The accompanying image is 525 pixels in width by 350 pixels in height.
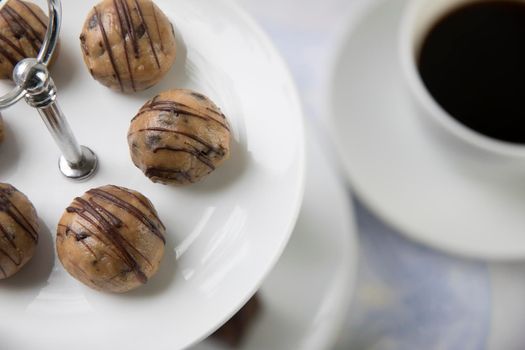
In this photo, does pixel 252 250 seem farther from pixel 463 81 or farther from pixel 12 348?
pixel 463 81

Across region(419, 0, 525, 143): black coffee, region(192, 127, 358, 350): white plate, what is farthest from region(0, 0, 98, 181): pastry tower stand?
region(419, 0, 525, 143): black coffee

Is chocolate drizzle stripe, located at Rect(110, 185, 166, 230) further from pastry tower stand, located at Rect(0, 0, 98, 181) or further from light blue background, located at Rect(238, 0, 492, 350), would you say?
light blue background, located at Rect(238, 0, 492, 350)

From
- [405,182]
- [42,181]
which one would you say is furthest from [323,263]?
[42,181]

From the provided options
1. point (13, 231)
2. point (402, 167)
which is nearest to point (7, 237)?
point (13, 231)

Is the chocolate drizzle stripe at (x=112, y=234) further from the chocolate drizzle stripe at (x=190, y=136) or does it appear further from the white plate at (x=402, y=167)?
the white plate at (x=402, y=167)

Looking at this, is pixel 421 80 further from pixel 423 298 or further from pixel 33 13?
pixel 33 13
